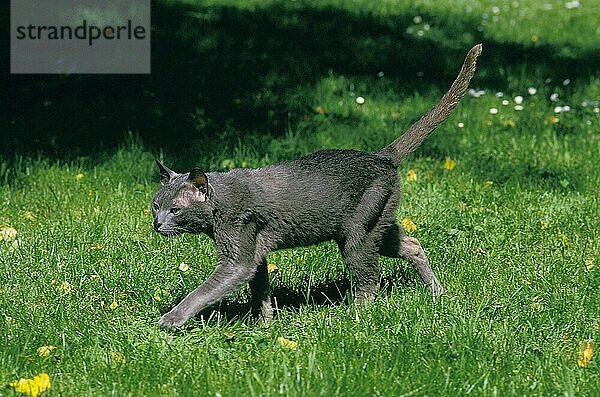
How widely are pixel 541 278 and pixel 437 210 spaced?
1073 mm

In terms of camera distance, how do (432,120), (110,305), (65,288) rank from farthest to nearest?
1. (432,120)
2. (65,288)
3. (110,305)

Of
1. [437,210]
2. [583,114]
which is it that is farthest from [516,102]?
[437,210]

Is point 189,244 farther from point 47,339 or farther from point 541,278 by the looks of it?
point 541,278

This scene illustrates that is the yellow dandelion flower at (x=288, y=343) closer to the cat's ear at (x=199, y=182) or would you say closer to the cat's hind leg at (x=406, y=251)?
the cat's ear at (x=199, y=182)

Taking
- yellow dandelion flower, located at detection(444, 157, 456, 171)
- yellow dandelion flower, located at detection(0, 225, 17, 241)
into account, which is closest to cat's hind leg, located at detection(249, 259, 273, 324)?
yellow dandelion flower, located at detection(0, 225, 17, 241)

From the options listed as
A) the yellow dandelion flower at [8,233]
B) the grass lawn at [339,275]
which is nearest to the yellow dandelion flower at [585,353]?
the grass lawn at [339,275]

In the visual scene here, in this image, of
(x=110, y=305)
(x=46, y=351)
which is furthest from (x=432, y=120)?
(x=46, y=351)

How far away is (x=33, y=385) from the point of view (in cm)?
311

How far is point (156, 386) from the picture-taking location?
10.5ft

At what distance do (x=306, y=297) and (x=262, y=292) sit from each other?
19cm

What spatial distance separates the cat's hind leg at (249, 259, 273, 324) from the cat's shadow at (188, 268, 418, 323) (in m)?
0.05

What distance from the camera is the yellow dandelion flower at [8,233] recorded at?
4711mm

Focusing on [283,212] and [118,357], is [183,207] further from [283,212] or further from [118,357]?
[118,357]

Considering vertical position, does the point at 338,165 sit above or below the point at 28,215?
above
